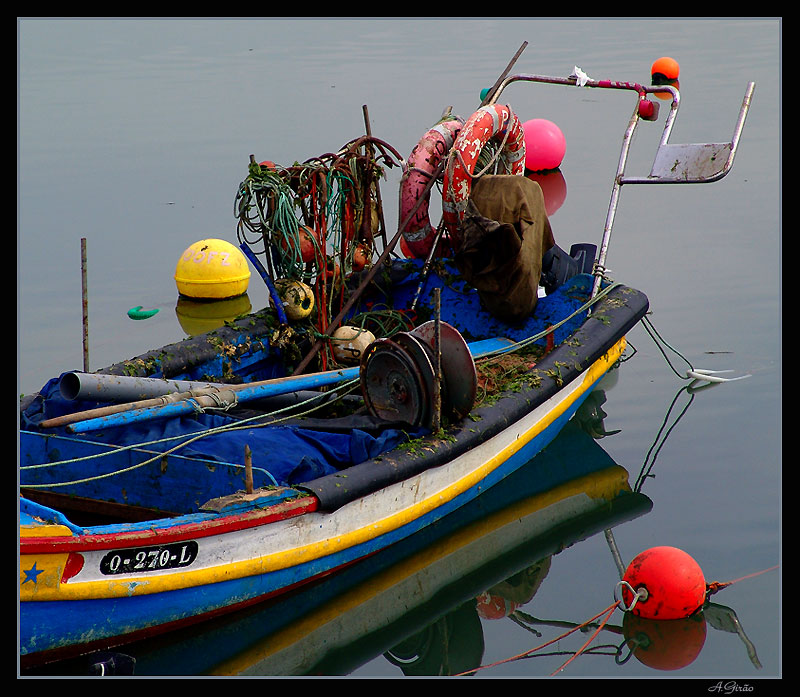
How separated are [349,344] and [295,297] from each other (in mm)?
529

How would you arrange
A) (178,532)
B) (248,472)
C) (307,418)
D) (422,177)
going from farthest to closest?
(422,177) < (307,418) < (248,472) < (178,532)

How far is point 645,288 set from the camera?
1113 cm

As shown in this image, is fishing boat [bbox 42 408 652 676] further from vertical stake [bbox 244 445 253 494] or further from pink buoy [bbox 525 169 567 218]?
pink buoy [bbox 525 169 567 218]

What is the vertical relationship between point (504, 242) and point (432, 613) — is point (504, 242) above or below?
above

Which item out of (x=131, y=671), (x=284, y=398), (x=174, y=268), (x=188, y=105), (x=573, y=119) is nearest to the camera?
(x=131, y=671)

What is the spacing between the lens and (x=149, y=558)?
18.5 ft

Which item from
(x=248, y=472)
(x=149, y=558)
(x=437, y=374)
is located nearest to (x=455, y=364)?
(x=437, y=374)

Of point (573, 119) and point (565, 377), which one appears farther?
point (573, 119)

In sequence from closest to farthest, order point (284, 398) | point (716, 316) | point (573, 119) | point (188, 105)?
point (284, 398)
point (716, 316)
point (573, 119)
point (188, 105)

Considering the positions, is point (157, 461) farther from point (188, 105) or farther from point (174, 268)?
point (188, 105)

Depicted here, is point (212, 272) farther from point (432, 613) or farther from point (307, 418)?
point (432, 613)

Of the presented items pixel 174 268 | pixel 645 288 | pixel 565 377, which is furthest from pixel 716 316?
pixel 174 268

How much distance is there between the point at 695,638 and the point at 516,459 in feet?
6.74

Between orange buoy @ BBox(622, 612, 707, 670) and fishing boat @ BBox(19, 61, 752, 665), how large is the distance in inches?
56.5
